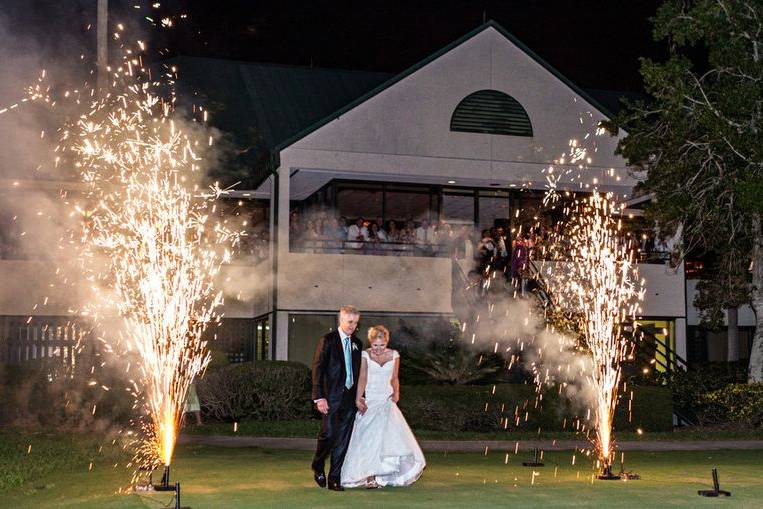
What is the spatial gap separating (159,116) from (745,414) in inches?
571

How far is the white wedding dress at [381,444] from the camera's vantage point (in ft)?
35.4

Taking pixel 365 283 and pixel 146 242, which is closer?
pixel 146 242

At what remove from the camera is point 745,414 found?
21.3m

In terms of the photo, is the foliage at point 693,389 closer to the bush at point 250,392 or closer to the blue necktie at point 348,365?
the bush at point 250,392

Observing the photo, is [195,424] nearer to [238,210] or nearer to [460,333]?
[460,333]

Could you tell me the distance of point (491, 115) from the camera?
82.7 feet

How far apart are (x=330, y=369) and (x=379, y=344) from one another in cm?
65

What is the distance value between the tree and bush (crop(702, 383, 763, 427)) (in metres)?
1.04

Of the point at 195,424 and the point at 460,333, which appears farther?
the point at 460,333

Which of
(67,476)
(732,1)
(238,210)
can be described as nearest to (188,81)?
(238,210)

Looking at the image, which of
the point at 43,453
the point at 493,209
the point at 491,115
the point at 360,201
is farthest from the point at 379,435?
the point at 493,209

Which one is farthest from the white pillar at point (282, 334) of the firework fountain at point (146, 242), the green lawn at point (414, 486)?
the green lawn at point (414, 486)

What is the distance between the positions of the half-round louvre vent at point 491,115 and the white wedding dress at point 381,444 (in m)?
14.5

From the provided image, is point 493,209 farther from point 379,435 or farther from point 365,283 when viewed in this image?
point 379,435
